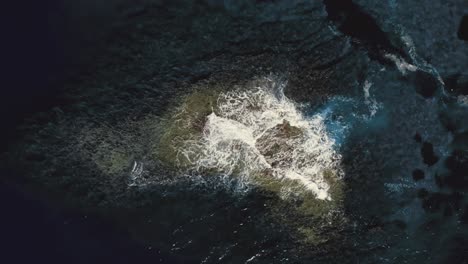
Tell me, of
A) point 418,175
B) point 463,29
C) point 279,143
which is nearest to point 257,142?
point 279,143

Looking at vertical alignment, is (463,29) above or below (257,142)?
above

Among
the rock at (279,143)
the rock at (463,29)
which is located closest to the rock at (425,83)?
the rock at (463,29)

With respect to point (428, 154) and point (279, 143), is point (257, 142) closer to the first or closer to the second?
point (279, 143)

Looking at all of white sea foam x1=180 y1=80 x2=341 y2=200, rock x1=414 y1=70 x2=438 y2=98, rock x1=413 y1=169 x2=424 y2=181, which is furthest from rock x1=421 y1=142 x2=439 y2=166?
white sea foam x1=180 y1=80 x2=341 y2=200

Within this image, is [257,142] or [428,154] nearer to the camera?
[257,142]

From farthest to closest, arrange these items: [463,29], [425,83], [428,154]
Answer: [428,154]
[425,83]
[463,29]

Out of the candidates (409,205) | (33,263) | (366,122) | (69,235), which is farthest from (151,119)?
(409,205)

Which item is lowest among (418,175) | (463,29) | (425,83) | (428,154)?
(418,175)

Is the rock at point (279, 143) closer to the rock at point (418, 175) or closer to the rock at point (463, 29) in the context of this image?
the rock at point (418, 175)

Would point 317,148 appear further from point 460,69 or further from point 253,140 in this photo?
point 460,69
